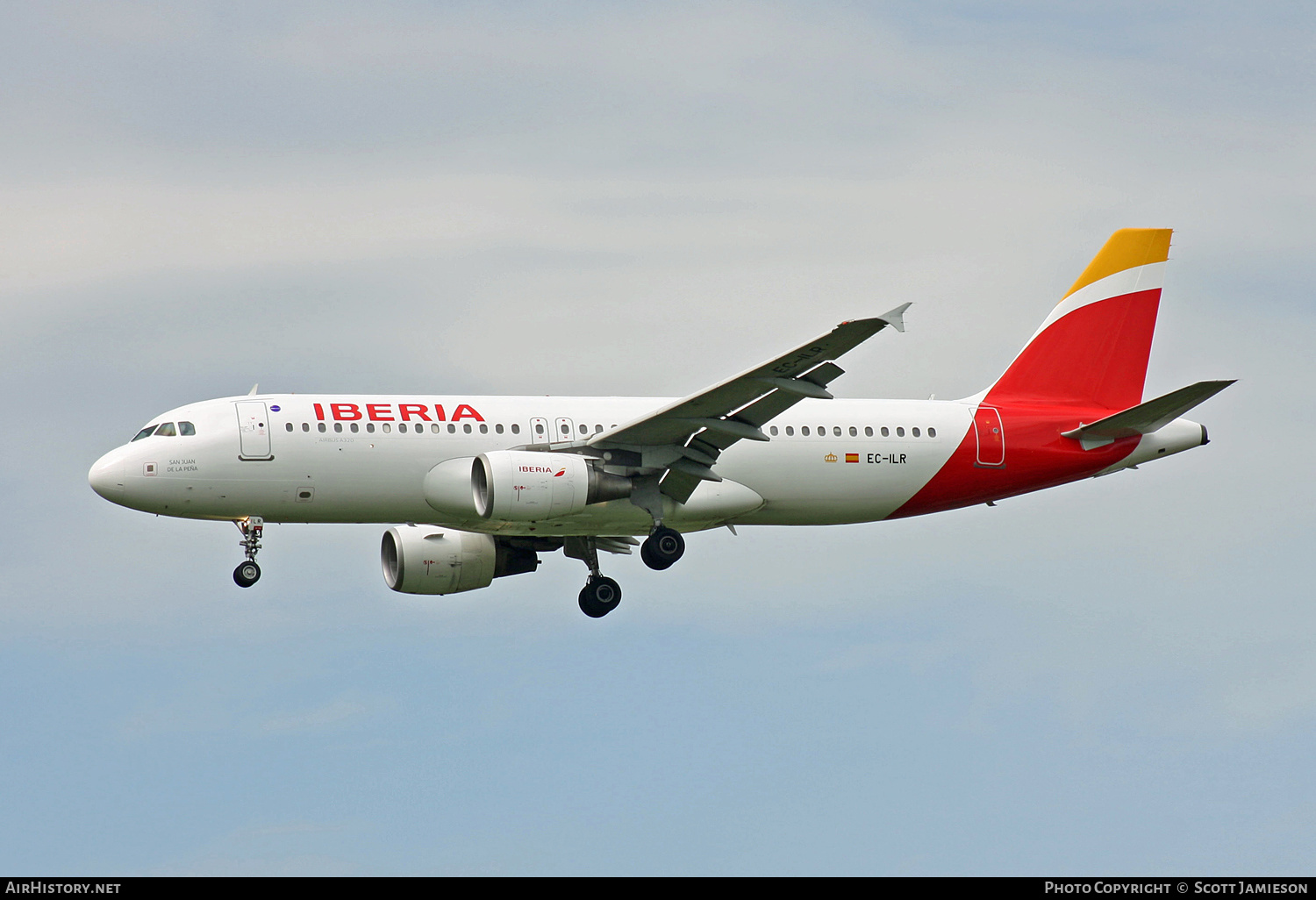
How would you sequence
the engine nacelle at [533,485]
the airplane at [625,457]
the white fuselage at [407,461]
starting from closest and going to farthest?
the engine nacelle at [533,485] → the airplane at [625,457] → the white fuselage at [407,461]

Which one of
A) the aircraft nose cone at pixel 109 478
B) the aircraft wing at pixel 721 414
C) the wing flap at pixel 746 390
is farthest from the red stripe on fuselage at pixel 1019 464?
the aircraft nose cone at pixel 109 478

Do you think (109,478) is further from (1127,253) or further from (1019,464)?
(1127,253)

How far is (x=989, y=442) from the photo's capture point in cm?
4038

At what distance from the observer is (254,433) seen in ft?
120

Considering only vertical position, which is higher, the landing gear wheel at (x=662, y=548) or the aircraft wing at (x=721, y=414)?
the aircraft wing at (x=721, y=414)

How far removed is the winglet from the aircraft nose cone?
16.7 m

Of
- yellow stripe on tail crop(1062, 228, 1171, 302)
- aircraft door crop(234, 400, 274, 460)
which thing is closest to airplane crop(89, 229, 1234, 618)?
aircraft door crop(234, 400, 274, 460)

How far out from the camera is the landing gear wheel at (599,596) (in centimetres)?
4088

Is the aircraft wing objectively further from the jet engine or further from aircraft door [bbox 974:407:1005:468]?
aircraft door [bbox 974:407:1005:468]

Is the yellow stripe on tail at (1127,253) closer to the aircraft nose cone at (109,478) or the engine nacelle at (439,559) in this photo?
the engine nacelle at (439,559)

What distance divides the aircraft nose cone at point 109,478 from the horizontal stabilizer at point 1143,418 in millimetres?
21315

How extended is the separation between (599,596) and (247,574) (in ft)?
27.6

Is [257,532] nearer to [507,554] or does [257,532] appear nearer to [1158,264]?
[507,554]
